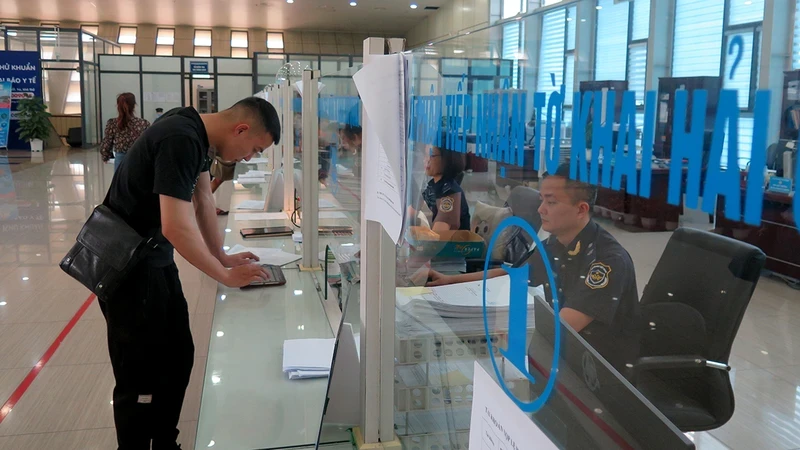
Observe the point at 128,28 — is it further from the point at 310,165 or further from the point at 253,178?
the point at 310,165

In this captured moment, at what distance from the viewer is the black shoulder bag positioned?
2.03 meters

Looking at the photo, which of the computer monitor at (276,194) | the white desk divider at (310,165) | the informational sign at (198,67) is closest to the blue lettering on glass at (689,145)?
the white desk divider at (310,165)

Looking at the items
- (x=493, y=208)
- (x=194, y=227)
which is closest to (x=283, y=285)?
(x=194, y=227)

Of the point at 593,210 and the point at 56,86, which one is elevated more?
the point at 56,86

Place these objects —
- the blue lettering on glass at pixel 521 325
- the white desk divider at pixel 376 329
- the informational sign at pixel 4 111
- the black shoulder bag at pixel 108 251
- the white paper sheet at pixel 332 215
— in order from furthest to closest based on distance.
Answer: the informational sign at pixel 4 111
the white paper sheet at pixel 332 215
the black shoulder bag at pixel 108 251
the white desk divider at pixel 376 329
the blue lettering on glass at pixel 521 325

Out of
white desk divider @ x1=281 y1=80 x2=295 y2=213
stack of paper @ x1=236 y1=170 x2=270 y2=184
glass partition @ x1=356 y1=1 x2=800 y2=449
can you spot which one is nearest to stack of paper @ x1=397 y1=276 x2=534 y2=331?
glass partition @ x1=356 y1=1 x2=800 y2=449

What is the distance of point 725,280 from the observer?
0.46m

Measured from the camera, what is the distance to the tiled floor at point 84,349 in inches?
17.6

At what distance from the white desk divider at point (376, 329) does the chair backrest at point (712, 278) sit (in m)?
0.92

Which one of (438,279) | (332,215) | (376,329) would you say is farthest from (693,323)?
(332,215)

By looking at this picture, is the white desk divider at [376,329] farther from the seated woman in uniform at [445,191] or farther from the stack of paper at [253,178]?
the stack of paper at [253,178]

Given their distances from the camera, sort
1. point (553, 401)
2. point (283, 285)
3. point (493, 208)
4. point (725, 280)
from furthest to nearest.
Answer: point (283, 285)
point (493, 208)
point (553, 401)
point (725, 280)

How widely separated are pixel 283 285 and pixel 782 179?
2.73 m

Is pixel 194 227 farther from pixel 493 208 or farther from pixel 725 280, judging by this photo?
pixel 725 280
